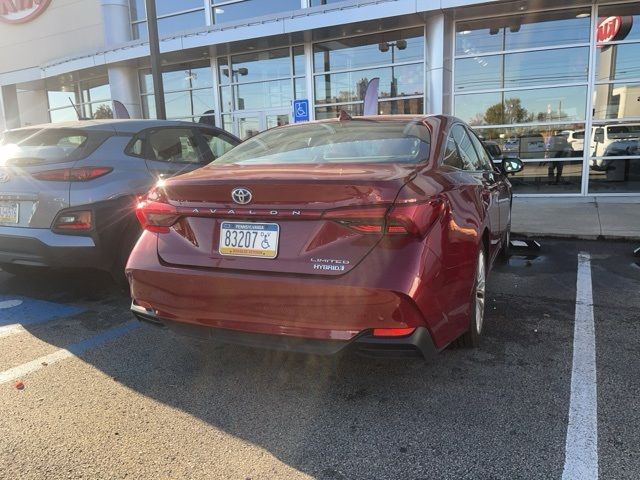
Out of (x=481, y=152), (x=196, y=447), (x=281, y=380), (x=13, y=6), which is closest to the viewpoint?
(x=196, y=447)

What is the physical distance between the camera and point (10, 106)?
18812 millimetres

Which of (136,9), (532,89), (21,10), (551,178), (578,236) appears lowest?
(578,236)

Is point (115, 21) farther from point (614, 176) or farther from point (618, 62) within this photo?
point (614, 176)

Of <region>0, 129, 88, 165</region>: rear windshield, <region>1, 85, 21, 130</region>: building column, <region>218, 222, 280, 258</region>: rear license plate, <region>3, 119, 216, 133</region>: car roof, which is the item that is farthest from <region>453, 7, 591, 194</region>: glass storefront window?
<region>1, 85, 21, 130</region>: building column

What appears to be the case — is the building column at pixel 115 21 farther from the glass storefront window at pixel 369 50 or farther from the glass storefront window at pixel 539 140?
the glass storefront window at pixel 539 140

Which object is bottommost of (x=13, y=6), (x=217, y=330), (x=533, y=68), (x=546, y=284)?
(x=546, y=284)

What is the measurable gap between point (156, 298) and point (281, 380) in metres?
0.89

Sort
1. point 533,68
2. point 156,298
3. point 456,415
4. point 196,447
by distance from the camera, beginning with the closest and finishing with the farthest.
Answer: point 196,447 → point 456,415 → point 156,298 → point 533,68

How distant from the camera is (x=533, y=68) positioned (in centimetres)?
1124

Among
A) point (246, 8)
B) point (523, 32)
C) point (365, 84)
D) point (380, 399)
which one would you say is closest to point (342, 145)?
point (380, 399)

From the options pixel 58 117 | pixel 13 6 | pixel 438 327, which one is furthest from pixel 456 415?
pixel 13 6

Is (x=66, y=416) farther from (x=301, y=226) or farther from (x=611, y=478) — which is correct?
(x=611, y=478)

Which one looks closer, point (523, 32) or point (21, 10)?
point (523, 32)

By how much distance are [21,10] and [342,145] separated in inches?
759
